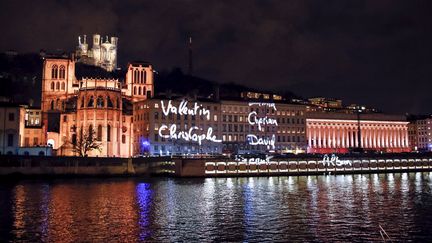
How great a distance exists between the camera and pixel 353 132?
148125 mm

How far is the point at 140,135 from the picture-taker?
381 ft

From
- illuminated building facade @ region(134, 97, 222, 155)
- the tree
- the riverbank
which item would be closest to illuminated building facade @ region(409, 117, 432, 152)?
the riverbank

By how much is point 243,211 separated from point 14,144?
221ft

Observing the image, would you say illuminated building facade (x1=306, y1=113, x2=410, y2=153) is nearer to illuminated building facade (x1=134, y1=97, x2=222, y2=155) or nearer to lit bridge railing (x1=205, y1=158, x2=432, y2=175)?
lit bridge railing (x1=205, y1=158, x2=432, y2=175)

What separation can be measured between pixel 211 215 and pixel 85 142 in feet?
→ 229

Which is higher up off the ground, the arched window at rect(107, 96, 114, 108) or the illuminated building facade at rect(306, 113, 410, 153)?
the arched window at rect(107, 96, 114, 108)

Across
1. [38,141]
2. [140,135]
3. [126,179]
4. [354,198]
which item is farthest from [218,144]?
[354,198]

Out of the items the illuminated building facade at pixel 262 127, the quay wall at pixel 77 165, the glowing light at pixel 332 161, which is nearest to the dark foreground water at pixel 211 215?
the quay wall at pixel 77 165

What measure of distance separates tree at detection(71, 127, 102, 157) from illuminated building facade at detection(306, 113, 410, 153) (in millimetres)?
60608

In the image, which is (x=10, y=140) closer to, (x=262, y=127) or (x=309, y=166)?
(x=262, y=127)

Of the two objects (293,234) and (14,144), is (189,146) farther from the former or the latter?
(293,234)

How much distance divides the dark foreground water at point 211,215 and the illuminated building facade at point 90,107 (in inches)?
2028

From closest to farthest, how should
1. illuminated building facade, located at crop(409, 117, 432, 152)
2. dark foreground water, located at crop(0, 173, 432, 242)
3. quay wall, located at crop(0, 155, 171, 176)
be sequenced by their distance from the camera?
1. dark foreground water, located at crop(0, 173, 432, 242)
2. quay wall, located at crop(0, 155, 171, 176)
3. illuminated building facade, located at crop(409, 117, 432, 152)

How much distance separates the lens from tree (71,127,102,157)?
343 ft
